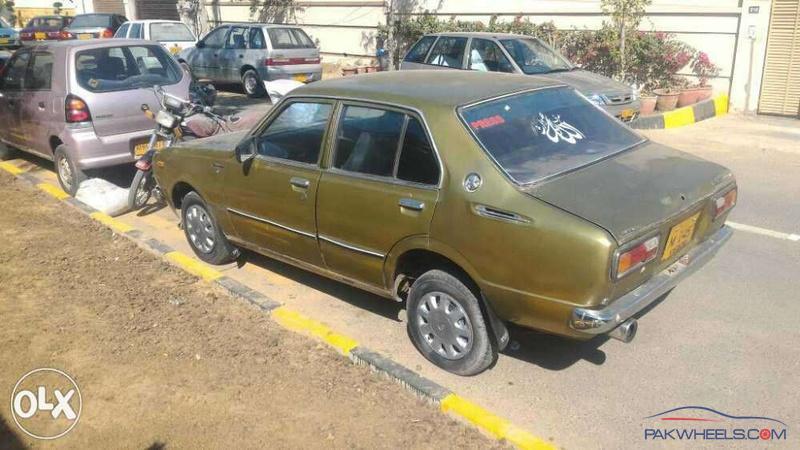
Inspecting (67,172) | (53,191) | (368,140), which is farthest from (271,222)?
(53,191)

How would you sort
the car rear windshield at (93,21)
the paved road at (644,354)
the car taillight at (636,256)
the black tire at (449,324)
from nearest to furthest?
1. the car taillight at (636,256)
2. the paved road at (644,354)
3. the black tire at (449,324)
4. the car rear windshield at (93,21)

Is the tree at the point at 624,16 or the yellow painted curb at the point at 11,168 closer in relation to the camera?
the yellow painted curb at the point at 11,168

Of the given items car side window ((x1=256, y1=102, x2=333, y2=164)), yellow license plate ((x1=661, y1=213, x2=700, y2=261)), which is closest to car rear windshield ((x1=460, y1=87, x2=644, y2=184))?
yellow license plate ((x1=661, y1=213, x2=700, y2=261))

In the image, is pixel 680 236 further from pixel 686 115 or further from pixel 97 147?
pixel 686 115

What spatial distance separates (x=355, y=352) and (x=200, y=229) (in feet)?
7.39

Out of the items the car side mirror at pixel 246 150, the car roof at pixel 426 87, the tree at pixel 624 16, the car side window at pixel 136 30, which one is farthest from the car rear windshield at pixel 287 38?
the car roof at pixel 426 87

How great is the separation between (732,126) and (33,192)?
10839 mm

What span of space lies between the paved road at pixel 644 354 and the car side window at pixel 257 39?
1020cm

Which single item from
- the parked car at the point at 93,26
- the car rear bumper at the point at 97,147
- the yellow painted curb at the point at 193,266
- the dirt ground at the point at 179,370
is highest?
the parked car at the point at 93,26

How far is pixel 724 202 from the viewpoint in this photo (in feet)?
→ 13.3

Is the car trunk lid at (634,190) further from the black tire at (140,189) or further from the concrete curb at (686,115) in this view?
the concrete curb at (686,115)

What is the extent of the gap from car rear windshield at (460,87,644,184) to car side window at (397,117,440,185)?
10.4 inches

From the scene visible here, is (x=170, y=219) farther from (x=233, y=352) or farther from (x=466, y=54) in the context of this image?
(x=466, y=54)

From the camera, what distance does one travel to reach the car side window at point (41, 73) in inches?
300
